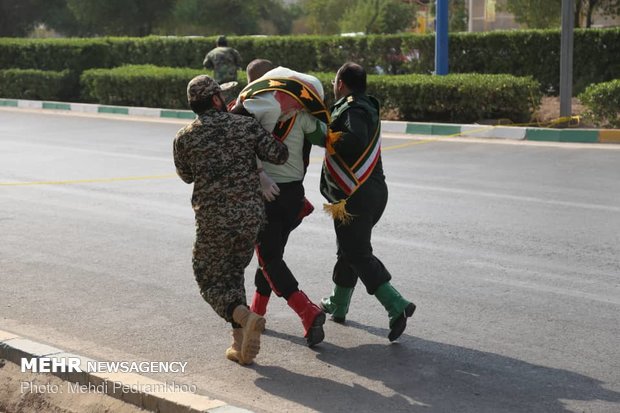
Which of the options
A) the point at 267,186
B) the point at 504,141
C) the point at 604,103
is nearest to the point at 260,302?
the point at 267,186

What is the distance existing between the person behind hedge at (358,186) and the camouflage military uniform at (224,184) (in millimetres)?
468

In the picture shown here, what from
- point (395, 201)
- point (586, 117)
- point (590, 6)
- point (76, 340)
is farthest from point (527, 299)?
point (590, 6)

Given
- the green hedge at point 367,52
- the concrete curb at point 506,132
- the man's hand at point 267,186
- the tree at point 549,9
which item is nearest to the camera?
the man's hand at point 267,186

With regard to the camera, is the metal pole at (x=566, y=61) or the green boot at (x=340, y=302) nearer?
the green boot at (x=340, y=302)

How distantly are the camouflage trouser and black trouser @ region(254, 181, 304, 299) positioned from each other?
9.5 inches

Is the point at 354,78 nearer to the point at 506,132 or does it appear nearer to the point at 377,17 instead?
the point at 506,132

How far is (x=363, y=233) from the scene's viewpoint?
5723 mm

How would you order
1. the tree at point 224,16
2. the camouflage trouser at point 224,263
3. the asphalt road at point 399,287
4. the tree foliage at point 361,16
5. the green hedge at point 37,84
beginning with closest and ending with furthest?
the asphalt road at point 399,287
the camouflage trouser at point 224,263
the green hedge at point 37,84
the tree at point 224,16
the tree foliage at point 361,16

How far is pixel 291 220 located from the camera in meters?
5.70

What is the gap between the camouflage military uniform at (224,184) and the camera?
207 inches

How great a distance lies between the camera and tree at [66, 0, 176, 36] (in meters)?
39.5

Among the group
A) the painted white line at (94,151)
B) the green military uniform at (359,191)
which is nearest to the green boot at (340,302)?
the green military uniform at (359,191)

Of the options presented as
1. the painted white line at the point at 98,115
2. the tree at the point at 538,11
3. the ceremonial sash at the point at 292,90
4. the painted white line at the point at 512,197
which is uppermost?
the tree at the point at 538,11

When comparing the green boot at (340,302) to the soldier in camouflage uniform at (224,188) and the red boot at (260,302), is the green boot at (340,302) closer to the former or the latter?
the red boot at (260,302)
